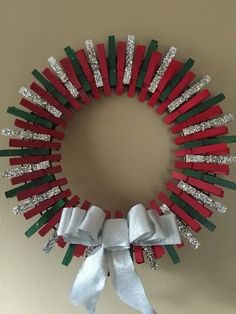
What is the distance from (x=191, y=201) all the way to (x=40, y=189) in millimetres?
303

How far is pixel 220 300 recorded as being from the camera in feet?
2.87

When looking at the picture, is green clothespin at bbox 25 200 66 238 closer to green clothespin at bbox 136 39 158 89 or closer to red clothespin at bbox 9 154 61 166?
red clothespin at bbox 9 154 61 166

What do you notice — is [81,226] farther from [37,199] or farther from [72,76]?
[72,76]

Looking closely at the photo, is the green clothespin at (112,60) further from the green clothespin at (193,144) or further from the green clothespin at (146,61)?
the green clothespin at (193,144)

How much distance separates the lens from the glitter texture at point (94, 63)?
0.81 meters

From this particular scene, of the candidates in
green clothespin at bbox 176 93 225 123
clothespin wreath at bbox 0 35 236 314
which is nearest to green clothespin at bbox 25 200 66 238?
clothespin wreath at bbox 0 35 236 314

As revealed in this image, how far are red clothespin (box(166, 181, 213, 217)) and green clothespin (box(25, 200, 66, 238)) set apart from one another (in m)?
0.23

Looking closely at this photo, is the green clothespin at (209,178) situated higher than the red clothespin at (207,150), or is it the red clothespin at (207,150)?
the red clothespin at (207,150)

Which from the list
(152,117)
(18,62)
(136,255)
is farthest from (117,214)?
(18,62)

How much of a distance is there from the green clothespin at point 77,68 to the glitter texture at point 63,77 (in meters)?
0.02

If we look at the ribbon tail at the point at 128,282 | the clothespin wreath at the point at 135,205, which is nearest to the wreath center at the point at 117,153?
the clothespin wreath at the point at 135,205

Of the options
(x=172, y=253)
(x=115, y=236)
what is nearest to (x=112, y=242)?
(x=115, y=236)

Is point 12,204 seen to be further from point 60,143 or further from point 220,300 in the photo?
point 220,300

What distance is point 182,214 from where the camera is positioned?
772 millimetres
